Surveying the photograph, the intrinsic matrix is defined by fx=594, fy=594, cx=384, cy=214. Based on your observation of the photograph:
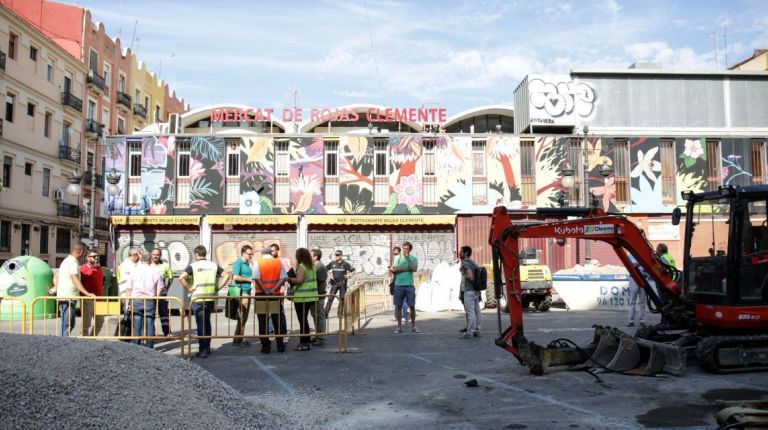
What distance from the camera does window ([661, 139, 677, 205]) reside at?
1065 inches

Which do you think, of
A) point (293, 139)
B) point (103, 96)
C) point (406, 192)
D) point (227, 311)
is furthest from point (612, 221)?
point (103, 96)

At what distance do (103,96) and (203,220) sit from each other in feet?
84.5

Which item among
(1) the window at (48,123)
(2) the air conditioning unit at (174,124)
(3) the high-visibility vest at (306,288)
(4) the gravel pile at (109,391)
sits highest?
(1) the window at (48,123)

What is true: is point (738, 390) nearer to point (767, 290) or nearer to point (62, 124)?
point (767, 290)

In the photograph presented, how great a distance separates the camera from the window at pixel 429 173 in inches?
1051

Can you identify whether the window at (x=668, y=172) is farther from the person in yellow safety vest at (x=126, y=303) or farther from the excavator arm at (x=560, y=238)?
the person in yellow safety vest at (x=126, y=303)

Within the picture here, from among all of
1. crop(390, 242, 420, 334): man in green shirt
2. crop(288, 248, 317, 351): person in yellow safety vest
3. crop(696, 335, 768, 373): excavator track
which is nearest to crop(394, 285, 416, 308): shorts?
crop(390, 242, 420, 334): man in green shirt

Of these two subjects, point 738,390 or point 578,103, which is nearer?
point 738,390

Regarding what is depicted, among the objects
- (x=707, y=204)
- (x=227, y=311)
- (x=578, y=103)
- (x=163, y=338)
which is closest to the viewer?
(x=707, y=204)

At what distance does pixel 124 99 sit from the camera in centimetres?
4819

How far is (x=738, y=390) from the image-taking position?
7.28 metres

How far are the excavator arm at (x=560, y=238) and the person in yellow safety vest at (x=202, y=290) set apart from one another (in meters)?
4.97

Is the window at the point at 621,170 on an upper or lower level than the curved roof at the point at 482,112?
lower

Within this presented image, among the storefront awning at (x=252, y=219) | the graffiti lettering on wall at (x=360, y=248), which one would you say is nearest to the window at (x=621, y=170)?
the graffiti lettering on wall at (x=360, y=248)
